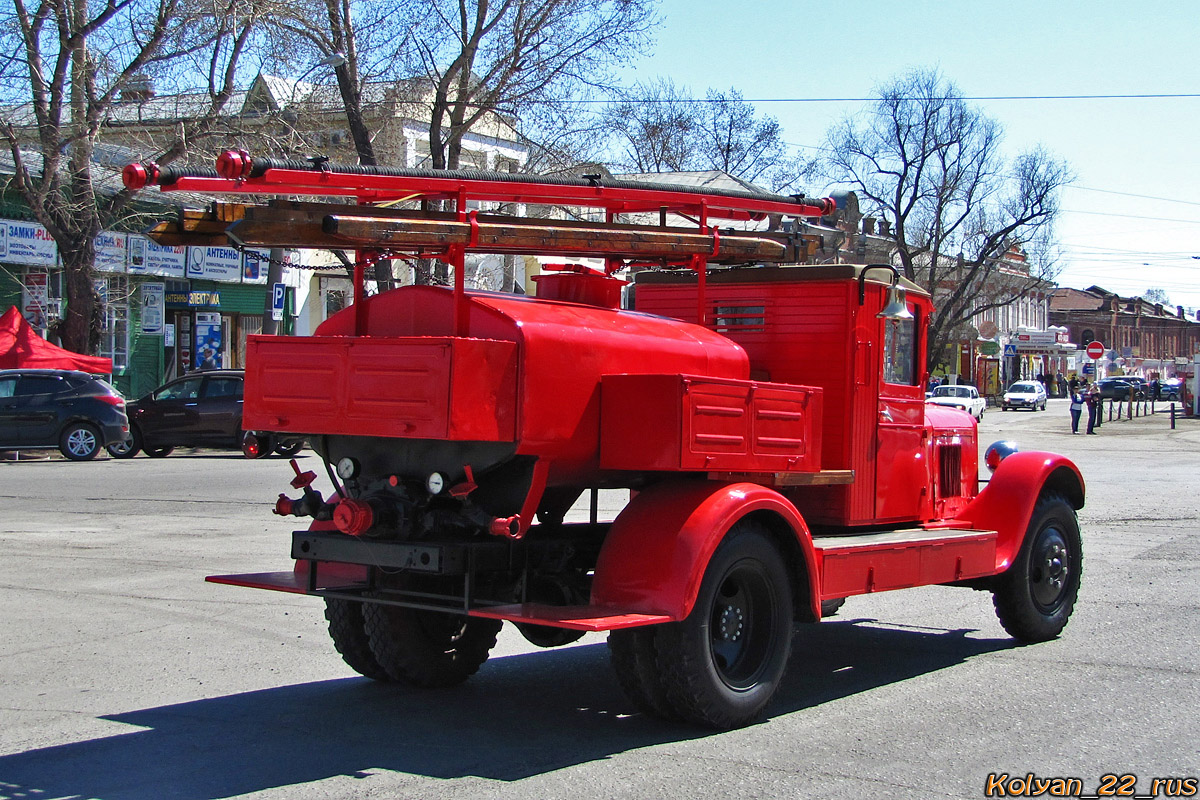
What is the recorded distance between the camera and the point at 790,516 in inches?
234

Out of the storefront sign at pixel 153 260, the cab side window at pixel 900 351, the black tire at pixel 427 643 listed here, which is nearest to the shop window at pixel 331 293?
the storefront sign at pixel 153 260

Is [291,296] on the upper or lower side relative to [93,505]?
upper

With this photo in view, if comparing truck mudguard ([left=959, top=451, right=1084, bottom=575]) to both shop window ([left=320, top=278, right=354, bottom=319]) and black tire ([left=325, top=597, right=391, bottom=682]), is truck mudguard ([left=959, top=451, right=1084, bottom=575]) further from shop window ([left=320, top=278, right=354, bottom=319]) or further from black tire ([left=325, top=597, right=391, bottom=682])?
shop window ([left=320, top=278, right=354, bottom=319])

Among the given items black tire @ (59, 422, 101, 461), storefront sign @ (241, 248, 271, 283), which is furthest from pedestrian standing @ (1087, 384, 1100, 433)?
black tire @ (59, 422, 101, 461)

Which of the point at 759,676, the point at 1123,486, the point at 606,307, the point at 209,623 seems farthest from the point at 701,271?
the point at 1123,486

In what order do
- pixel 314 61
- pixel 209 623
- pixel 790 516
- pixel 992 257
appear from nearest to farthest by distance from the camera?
pixel 790 516 < pixel 209 623 < pixel 314 61 < pixel 992 257

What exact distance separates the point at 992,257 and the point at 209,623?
58111 millimetres

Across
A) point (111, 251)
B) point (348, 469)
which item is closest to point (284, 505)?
point (348, 469)

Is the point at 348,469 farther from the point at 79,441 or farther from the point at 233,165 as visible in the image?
the point at 79,441

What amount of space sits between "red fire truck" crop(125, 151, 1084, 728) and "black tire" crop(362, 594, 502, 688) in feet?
0.04

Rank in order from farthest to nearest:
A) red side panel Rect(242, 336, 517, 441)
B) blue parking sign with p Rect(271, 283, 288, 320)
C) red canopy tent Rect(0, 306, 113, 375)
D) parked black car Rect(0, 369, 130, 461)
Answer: blue parking sign with p Rect(271, 283, 288, 320), red canopy tent Rect(0, 306, 113, 375), parked black car Rect(0, 369, 130, 461), red side panel Rect(242, 336, 517, 441)

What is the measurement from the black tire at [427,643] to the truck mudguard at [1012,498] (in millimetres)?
3272

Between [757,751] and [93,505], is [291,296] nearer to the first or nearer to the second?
[93,505]

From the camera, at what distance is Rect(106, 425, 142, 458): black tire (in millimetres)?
23414
